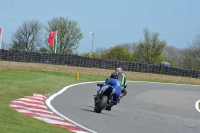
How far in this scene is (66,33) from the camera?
92.7 meters

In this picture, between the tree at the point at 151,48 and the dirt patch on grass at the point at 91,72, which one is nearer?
the dirt patch on grass at the point at 91,72

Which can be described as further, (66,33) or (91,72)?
(66,33)

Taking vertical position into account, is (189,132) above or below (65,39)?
below

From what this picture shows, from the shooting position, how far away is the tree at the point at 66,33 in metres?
92.1

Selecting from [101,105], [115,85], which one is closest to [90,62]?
[115,85]

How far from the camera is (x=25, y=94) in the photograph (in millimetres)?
18844

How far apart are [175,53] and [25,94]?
116 meters

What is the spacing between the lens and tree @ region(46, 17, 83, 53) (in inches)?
3627

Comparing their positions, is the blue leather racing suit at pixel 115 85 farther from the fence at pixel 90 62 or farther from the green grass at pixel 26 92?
the fence at pixel 90 62

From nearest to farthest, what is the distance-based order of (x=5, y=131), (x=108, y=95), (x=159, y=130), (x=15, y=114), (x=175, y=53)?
(x=5, y=131), (x=15, y=114), (x=159, y=130), (x=108, y=95), (x=175, y=53)

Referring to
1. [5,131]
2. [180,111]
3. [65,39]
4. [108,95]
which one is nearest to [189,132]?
[108,95]

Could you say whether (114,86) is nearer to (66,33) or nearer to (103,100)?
(103,100)

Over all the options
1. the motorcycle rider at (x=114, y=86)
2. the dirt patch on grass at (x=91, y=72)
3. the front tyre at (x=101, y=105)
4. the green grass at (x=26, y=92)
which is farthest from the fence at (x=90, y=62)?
the front tyre at (x=101, y=105)

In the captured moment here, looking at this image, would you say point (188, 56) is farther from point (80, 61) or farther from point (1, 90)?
point (1, 90)
